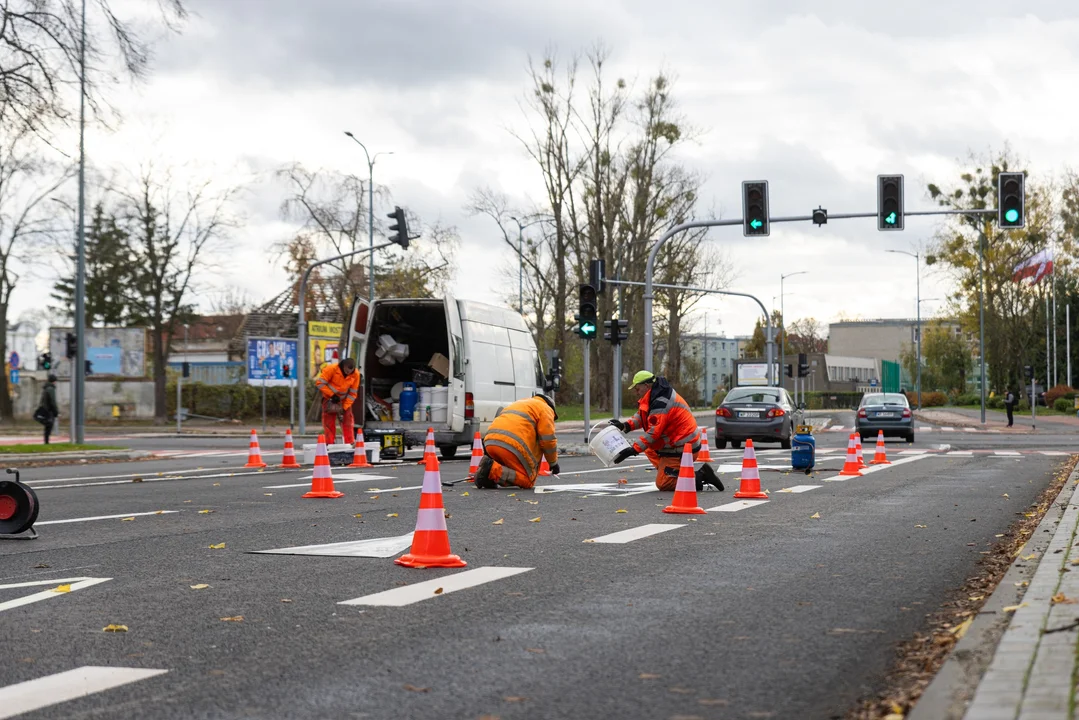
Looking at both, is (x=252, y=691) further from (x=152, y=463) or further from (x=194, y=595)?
(x=152, y=463)

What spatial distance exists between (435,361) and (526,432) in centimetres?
817

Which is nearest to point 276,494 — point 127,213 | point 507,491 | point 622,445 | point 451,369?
point 507,491

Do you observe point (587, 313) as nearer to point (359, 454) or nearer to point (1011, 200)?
point (359, 454)

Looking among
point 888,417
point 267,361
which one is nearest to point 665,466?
point 888,417

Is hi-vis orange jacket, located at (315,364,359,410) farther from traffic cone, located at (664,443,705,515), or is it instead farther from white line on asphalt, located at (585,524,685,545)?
white line on asphalt, located at (585,524,685,545)

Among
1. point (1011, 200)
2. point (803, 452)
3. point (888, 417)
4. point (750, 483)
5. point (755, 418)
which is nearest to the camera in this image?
point (750, 483)

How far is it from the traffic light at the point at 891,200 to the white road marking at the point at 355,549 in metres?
18.9

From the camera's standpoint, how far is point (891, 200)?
26.8 meters

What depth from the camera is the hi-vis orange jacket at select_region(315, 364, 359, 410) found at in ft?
71.4

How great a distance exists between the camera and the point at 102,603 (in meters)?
7.33

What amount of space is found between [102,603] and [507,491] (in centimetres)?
892

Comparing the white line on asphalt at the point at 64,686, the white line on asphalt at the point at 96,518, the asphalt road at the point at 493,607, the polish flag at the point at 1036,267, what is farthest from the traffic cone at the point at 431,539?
the polish flag at the point at 1036,267

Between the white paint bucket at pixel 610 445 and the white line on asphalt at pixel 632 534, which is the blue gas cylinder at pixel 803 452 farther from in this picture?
the white line on asphalt at pixel 632 534

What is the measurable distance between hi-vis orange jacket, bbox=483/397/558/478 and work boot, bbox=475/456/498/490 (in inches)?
11.1
